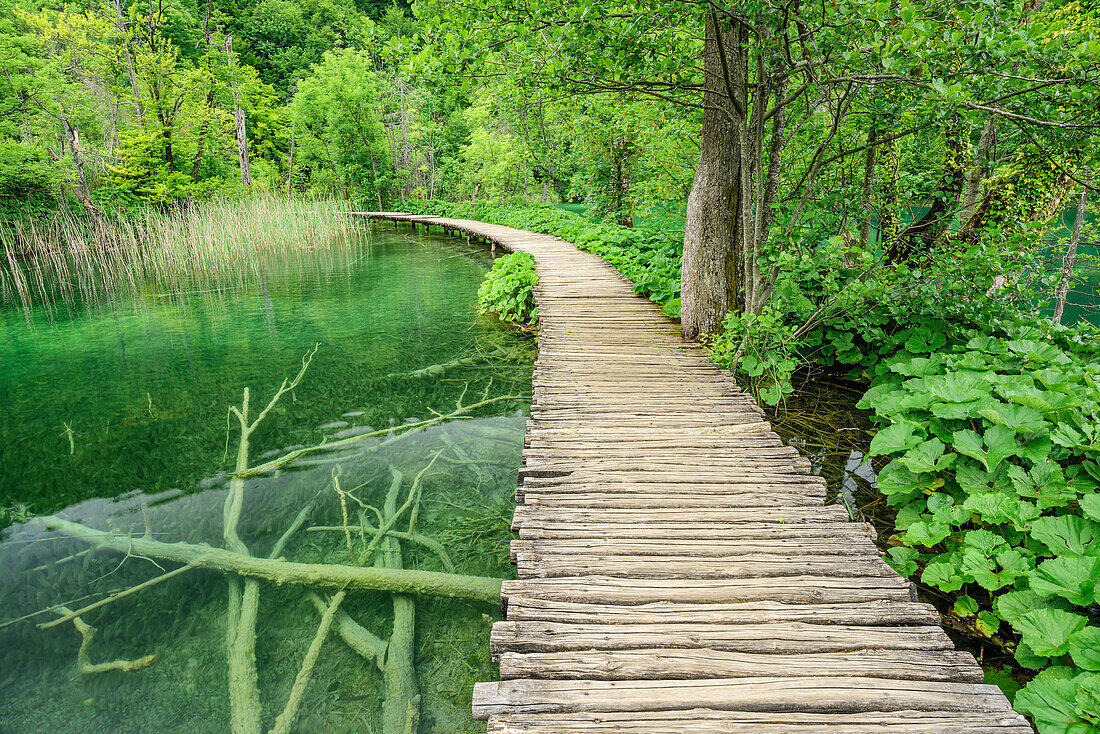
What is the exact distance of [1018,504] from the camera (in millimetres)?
2578

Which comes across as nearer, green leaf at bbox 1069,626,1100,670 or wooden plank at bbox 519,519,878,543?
green leaf at bbox 1069,626,1100,670

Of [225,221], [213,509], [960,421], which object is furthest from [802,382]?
[225,221]

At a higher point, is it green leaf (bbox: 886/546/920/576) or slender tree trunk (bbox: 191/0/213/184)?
slender tree trunk (bbox: 191/0/213/184)

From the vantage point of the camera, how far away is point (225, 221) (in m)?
15.8

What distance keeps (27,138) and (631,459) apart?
2099cm

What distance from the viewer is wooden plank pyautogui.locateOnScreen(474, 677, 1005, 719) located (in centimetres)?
178

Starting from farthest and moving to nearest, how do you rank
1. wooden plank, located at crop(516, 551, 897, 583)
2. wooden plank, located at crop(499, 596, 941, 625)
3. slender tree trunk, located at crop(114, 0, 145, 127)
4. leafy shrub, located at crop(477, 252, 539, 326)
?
1. slender tree trunk, located at crop(114, 0, 145, 127)
2. leafy shrub, located at crop(477, 252, 539, 326)
3. wooden plank, located at crop(516, 551, 897, 583)
4. wooden plank, located at crop(499, 596, 941, 625)

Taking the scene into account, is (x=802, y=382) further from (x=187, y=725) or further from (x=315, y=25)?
(x=315, y=25)

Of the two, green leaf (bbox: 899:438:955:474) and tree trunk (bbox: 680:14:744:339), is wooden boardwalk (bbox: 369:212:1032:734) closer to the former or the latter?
green leaf (bbox: 899:438:955:474)

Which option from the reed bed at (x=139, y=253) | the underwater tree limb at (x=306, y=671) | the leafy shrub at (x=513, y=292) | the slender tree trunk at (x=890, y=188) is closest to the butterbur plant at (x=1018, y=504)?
the underwater tree limb at (x=306, y=671)

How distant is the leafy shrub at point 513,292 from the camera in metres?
9.20

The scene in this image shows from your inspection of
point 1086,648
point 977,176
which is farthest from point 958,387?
point 977,176

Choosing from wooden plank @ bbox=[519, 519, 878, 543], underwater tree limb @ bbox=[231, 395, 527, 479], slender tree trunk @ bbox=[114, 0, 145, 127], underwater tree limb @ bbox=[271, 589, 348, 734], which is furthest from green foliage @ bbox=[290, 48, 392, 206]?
wooden plank @ bbox=[519, 519, 878, 543]

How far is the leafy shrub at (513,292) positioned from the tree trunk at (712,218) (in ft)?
12.2
